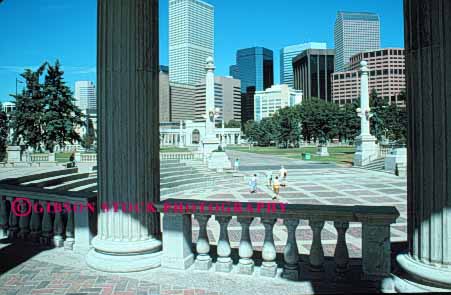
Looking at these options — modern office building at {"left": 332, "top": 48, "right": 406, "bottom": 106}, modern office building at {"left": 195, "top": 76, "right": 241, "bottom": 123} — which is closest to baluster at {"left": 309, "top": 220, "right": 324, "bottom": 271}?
modern office building at {"left": 332, "top": 48, "right": 406, "bottom": 106}

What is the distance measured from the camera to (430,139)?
12.0 feet

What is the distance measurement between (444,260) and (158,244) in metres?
3.53

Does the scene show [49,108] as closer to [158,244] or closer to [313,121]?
[158,244]

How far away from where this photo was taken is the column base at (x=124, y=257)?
507 cm

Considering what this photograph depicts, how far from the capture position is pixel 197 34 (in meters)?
199

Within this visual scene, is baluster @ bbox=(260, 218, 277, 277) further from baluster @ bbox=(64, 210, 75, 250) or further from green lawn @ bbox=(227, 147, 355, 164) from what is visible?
green lawn @ bbox=(227, 147, 355, 164)

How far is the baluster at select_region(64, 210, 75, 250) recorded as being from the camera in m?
6.10

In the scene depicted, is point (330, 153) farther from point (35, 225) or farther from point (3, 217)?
point (35, 225)

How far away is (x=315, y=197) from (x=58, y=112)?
2279 cm

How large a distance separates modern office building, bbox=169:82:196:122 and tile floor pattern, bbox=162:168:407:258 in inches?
6103

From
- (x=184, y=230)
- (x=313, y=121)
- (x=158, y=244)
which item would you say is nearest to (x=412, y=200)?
(x=184, y=230)

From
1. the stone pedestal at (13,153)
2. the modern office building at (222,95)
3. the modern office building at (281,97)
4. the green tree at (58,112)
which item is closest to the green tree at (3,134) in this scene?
the stone pedestal at (13,153)

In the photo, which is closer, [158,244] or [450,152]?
[450,152]

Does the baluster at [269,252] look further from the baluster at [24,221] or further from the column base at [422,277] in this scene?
the baluster at [24,221]
